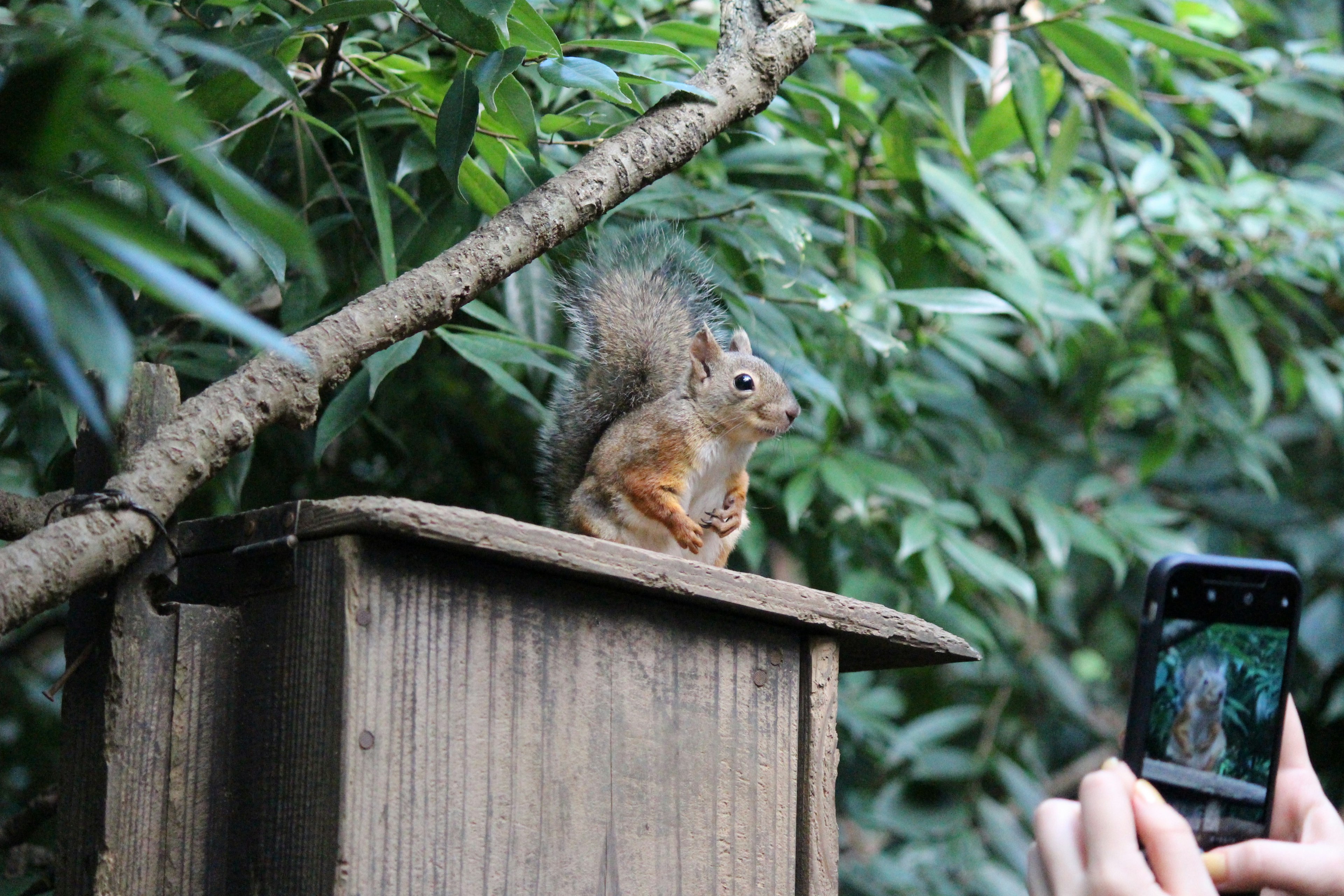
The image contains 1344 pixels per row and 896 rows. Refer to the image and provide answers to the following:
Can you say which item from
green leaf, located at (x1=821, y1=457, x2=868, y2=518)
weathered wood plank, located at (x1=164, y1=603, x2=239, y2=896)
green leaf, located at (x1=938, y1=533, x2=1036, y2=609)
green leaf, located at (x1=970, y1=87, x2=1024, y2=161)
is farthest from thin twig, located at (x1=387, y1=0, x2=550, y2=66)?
green leaf, located at (x1=938, y1=533, x2=1036, y2=609)

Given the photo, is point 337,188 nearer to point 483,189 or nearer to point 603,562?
point 483,189

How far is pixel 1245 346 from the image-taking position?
6.99ft

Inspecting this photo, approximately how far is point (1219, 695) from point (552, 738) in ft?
1.61

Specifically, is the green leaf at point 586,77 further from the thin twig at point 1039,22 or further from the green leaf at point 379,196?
the thin twig at point 1039,22

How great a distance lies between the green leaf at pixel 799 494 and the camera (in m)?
1.65

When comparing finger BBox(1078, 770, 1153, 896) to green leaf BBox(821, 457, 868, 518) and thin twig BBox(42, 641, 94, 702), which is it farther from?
green leaf BBox(821, 457, 868, 518)

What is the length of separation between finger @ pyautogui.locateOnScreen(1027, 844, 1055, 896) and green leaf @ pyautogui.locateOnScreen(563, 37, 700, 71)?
2.12ft

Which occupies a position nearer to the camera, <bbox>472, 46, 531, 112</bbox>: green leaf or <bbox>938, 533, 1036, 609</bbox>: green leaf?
<bbox>472, 46, 531, 112</bbox>: green leaf

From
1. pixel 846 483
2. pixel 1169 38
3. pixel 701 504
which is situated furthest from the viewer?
pixel 846 483

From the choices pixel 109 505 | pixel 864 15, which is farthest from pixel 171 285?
pixel 864 15

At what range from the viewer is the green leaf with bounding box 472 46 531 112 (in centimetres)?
87

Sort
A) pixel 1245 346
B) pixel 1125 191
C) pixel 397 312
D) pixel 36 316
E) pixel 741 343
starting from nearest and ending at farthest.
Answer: pixel 36 316 < pixel 397 312 < pixel 741 343 < pixel 1125 191 < pixel 1245 346

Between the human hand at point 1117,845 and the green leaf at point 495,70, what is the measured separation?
0.61m

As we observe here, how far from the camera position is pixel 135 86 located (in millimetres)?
486
